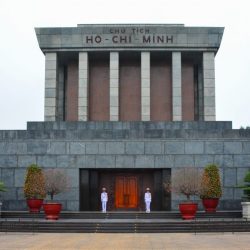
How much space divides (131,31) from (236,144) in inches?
518

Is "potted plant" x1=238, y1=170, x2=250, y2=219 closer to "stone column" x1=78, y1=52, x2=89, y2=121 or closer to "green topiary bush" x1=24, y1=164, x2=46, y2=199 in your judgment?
"green topiary bush" x1=24, y1=164, x2=46, y2=199

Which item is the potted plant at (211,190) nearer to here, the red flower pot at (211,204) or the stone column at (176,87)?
the red flower pot at (211,204)

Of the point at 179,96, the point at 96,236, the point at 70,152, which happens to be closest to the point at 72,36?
the point at 179,96

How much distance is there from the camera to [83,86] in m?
41.4

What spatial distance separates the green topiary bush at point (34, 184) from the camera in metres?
30.5

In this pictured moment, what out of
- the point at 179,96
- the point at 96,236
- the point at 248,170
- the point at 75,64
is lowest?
the point at 96,236

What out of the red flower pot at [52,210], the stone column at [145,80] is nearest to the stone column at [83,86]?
the stone column at [145,80]

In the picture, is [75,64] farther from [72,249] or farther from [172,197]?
[72,249]

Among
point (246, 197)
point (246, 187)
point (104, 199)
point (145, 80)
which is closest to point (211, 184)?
point (246, 187)

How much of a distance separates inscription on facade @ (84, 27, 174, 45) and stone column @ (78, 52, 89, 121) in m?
1.37

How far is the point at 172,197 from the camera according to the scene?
108 feet

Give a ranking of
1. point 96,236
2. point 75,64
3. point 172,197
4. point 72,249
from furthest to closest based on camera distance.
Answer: point 75,64 → point 172,197 → point 96,236 → point 72,249

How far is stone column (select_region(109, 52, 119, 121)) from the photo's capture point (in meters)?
41.2

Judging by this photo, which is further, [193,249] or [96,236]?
[96,236]
